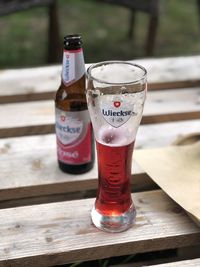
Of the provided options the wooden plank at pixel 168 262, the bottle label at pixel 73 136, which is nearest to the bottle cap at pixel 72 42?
the bottle label at pixel 73 136

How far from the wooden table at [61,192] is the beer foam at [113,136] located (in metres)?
0.16

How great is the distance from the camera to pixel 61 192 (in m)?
1.05

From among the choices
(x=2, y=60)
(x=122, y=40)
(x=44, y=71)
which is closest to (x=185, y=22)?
(x=122, y=40)

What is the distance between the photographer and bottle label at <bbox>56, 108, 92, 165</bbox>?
1028 mm

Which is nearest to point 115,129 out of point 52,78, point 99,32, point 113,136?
point 113,136

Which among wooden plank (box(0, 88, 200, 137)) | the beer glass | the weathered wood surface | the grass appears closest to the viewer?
the beer glass

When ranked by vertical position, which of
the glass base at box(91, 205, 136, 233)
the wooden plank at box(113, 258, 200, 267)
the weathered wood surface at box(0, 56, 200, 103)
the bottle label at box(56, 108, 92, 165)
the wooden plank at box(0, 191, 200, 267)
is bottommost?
the wooden plank at box(113, 258, 200, 267)

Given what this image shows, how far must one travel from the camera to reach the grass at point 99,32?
321cm

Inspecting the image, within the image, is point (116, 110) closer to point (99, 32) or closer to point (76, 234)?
point (76, 234)

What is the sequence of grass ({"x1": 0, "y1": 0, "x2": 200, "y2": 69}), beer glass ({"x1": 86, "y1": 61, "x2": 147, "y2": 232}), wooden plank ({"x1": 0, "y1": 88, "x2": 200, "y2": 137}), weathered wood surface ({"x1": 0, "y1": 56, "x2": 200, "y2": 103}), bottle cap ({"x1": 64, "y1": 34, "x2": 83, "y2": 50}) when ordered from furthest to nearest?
grass ({"x1": 0, "y1": 0, "x2": 200, "y2": 69})
weathered wood surface ({"x1": 0, "y1": 56, "x2": 200, "y2": 103})
wooden plank ({"x1": 0, "y1": 88, "x2": 200, "y2": 137})
bottle cap ({"x1": 64, "y1": 34, "x2": 83, "y2": 50})
beer glass ({"x1": 86, "y1": 61, "x2": 147, "y2": 232})

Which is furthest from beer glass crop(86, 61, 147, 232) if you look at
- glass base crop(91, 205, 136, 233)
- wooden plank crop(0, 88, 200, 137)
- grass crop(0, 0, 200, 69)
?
grass crop(0, 0, 200, 69)

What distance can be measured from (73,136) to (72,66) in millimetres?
129

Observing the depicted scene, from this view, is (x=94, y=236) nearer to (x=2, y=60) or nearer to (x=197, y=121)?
(x=197, y=121)

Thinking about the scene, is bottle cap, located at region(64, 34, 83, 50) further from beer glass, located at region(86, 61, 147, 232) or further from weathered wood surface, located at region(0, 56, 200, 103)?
weathered wood surface, located at region(0, 56, 200, 103)
